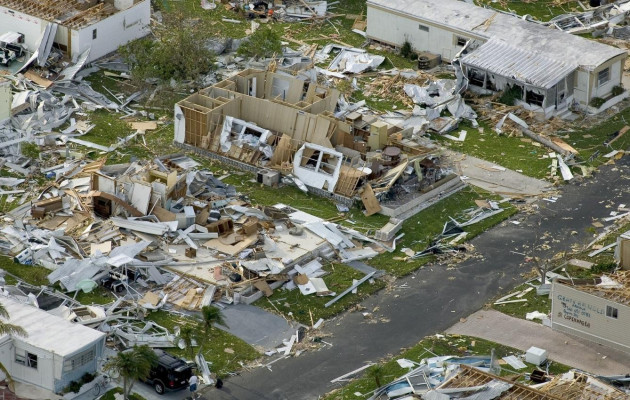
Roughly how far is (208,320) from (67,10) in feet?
94.1

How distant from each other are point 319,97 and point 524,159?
937 cm

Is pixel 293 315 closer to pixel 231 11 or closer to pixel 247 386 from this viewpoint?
pixel 247 386

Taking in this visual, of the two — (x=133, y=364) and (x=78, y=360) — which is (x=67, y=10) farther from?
(x=133, y=364)

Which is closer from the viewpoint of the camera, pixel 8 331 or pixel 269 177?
pixel 8 331

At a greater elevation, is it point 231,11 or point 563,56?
point 563,56

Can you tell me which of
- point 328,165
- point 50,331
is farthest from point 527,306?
point 50,331

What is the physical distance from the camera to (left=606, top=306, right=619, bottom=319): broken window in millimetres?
→ 44312

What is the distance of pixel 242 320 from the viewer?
4656 cm

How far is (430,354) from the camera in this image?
44.7 m

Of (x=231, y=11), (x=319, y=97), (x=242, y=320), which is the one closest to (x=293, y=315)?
(x=242, y=320)

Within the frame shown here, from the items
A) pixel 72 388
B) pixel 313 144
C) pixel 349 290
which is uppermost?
pixel 313 144

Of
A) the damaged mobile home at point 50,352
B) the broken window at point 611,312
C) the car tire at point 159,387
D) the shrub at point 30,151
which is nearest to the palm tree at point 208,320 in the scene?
the car tire at point 159,387

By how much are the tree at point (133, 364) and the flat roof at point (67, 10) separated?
27.6m

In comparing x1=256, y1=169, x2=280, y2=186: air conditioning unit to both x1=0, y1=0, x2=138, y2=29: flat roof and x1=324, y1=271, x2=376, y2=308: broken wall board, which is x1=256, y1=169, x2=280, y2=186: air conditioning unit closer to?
x1=324, y1=271, x2=376, y2=308: broken wall board
